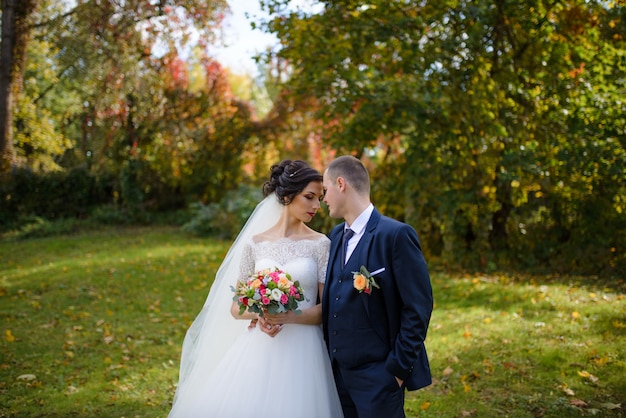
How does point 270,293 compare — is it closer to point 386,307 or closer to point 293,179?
point 386,307

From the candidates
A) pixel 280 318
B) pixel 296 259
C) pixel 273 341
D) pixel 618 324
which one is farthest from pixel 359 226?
pixel 618 324

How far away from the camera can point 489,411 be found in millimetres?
5301

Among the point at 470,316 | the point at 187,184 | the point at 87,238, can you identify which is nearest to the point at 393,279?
the point at 470,316

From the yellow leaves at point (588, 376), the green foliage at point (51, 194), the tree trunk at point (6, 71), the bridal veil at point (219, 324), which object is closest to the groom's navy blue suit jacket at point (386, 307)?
the bridal veil at point (219, 324)

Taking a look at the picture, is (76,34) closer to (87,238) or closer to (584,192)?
(87,238)

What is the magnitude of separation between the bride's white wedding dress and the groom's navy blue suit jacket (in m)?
0.35

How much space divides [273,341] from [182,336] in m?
4.62

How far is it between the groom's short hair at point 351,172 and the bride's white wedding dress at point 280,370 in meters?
0.61

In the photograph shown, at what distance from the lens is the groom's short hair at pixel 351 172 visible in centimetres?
346

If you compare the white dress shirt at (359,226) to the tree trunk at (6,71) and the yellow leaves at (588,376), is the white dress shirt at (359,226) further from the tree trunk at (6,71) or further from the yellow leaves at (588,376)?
A: the tree trunk at (6,71)

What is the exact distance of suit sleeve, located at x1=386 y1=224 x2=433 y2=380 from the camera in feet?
10.3

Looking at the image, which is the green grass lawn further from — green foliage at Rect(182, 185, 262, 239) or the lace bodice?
green foliage at Rect(182, 185, 262, 239)

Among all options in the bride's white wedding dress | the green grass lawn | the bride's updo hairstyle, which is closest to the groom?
the bride's white wedding dress

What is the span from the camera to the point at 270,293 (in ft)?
11.2
